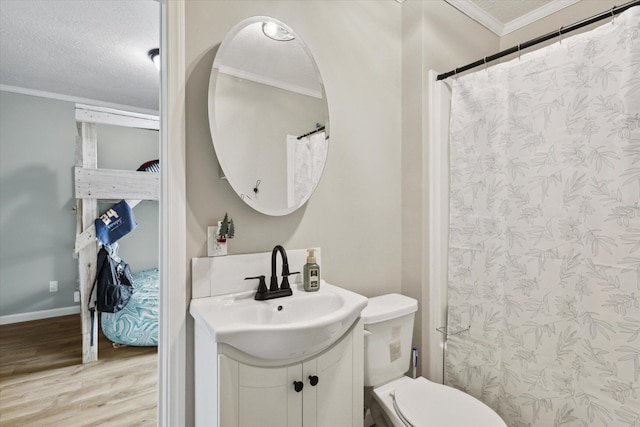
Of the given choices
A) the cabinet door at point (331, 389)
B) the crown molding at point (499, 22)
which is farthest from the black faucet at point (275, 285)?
the crown molding at point (499, 22)

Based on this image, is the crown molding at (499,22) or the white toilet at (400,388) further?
the crown molding at (499,22)

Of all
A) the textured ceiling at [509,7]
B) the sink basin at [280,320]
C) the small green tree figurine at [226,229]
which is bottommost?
the sink basin at [280,320]

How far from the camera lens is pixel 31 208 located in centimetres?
346

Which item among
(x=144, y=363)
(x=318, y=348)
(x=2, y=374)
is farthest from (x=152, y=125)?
(x=318, y=348)

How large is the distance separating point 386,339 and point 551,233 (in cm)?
85

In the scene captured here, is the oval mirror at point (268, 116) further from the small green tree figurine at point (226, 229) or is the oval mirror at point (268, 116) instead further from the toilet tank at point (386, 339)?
the toilet tank at point (386, 339)

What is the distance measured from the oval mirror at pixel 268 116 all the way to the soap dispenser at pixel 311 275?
0.24 meters

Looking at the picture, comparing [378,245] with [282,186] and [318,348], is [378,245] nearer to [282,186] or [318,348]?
[282,186]

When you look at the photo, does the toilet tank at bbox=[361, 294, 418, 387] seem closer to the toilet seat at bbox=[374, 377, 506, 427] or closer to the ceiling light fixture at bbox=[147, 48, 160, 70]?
the toilet seat at bbox=[374, 377, 506, 427]

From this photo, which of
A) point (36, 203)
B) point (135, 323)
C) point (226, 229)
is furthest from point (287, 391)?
point (36, 203)

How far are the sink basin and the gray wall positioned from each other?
3458 mm

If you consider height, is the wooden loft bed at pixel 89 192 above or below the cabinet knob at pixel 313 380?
above

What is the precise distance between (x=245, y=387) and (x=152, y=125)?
2.77 metres

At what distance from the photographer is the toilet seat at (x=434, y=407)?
A: 3.93 feet
